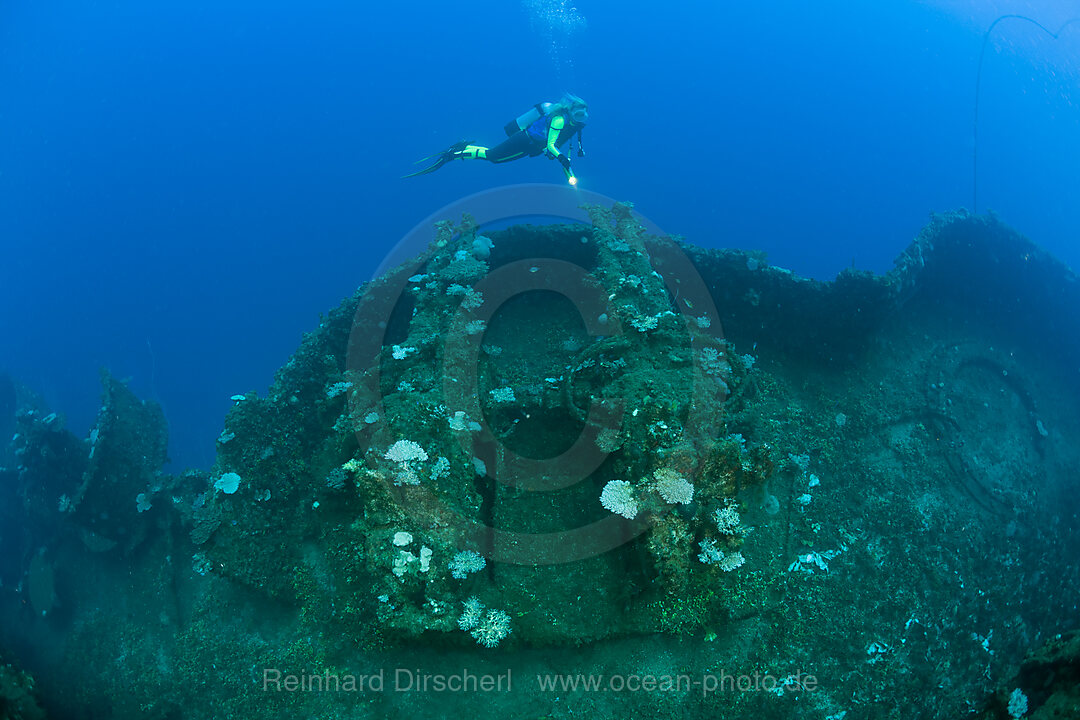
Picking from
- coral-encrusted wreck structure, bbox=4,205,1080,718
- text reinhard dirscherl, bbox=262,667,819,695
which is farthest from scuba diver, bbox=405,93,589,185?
text reinhard dirscherl, bbox=262,667,819,695

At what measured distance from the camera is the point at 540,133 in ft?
46.1

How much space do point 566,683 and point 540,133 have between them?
13083 millimetres

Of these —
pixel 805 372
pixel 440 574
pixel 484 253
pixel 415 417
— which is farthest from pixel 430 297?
pixel 805 372

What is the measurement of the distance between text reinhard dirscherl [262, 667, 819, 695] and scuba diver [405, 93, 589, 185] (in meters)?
11.0

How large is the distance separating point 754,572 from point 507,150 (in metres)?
12.8

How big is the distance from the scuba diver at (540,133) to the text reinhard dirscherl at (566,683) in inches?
433

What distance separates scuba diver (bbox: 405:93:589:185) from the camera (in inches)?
523

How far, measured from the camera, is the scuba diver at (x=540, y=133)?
13297 mm
